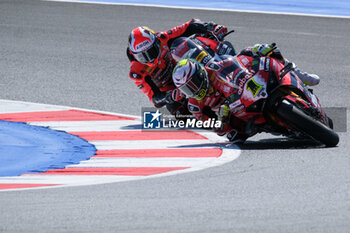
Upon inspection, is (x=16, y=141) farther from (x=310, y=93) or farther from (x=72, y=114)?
(x=310, y=93)

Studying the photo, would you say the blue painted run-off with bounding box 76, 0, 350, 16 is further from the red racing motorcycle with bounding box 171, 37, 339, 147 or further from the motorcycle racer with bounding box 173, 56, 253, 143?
the red racing motorcycle with bounding box 171, 37, 339, 147

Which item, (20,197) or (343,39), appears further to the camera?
(343,39)

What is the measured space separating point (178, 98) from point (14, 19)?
28.7ft

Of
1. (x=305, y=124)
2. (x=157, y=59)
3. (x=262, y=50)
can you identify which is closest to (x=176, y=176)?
(x=305, y=124)

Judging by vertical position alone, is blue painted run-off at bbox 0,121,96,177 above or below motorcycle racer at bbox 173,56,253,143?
below

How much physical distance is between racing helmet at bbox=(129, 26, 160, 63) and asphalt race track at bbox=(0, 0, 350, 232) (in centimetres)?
102

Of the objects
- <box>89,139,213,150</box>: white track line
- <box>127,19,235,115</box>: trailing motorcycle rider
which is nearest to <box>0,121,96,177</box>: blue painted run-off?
<box>89,139,213,150</box>: white track line

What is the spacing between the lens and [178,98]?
9.84 metres

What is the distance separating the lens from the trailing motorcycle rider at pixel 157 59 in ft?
33.2

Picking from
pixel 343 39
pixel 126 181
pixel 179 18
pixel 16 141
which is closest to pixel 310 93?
pixel 126 181

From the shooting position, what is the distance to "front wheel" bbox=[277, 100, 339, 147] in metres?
8.28

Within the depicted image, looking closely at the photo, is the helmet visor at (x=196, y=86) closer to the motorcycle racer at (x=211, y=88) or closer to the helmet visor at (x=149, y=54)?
the motorcycle racer at (x=211, y=88)

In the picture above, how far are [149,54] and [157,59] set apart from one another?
0.25m

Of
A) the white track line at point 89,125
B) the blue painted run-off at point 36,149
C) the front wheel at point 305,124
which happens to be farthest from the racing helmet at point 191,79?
the white track line at point 89,125
